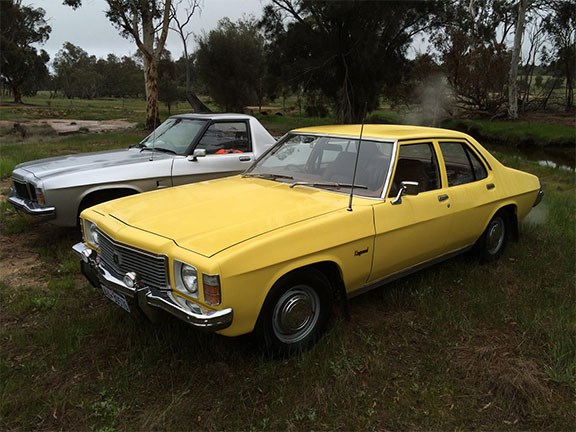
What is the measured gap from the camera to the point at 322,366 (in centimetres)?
324

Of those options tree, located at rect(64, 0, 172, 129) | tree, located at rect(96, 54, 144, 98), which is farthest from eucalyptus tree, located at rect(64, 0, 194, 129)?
tree, located at rect(96, 54, 144, 98)

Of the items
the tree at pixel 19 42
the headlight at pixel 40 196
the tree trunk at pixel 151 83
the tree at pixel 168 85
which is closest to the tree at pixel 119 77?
the tree at pixel 19 42

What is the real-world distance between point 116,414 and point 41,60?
5717 cm

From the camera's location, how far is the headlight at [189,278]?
283 cm

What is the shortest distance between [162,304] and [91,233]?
1238mm

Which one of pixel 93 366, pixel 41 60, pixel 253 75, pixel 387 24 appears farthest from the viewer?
pixel 41 60

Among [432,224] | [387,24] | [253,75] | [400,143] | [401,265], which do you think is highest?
[387,24]

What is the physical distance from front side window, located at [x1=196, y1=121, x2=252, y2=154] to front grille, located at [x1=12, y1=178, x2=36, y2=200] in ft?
6.51

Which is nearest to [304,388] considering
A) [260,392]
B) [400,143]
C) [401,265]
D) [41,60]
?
[260,392]

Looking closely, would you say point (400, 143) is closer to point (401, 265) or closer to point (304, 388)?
point (401, 265)

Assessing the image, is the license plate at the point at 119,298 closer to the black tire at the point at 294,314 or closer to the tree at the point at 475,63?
the black tire at the point at 294,314

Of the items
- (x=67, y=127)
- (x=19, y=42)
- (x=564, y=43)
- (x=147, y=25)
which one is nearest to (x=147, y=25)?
(x=147, y=25)

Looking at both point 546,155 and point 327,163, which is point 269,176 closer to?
point 327,163

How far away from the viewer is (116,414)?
9.25 ft
